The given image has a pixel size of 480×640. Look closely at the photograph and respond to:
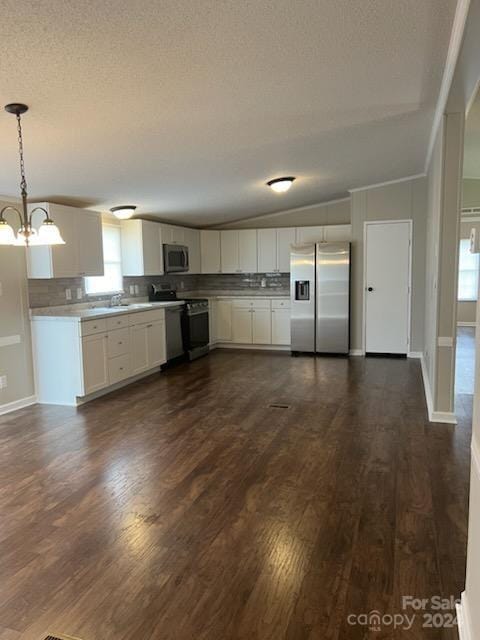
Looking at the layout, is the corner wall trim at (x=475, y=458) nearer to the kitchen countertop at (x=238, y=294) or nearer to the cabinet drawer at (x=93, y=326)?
the cabinet drawer at (x=93, y=326)

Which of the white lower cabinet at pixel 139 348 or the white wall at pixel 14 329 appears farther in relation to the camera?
the white lower cabinet at pixel 139 348

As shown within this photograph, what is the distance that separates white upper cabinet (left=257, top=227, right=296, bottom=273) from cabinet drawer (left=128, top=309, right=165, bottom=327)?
228cm

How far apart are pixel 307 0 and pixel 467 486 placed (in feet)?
9.19

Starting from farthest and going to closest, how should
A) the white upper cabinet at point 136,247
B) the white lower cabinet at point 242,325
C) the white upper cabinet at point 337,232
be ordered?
the white lower cabinet at point 242,325 → the white upper cabinet at point 337,232 → the white upper cabinet at point 136,247

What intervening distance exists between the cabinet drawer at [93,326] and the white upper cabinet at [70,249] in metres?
0.58

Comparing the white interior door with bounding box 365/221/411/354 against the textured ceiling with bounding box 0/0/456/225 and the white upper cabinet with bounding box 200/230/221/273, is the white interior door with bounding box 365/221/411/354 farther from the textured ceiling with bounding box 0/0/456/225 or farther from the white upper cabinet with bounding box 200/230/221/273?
the white upper cabinet with bounding box 200/230/221/273

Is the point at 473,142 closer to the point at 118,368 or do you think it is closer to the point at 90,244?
the point at 90,244

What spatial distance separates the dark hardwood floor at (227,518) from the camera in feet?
6.08

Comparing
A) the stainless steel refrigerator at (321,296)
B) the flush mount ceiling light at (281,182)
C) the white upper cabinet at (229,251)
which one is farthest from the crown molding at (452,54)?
the white upper cabinet at (229,251)

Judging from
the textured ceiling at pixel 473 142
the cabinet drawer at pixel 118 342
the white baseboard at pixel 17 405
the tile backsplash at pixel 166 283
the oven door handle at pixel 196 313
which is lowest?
the white baseboard at pixel 17 405

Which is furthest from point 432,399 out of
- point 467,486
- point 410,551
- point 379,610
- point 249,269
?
point 249,269

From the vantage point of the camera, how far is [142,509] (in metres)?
2.65

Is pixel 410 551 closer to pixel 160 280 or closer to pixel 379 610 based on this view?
pixel 379 610

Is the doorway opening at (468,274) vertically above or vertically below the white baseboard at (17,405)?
above
